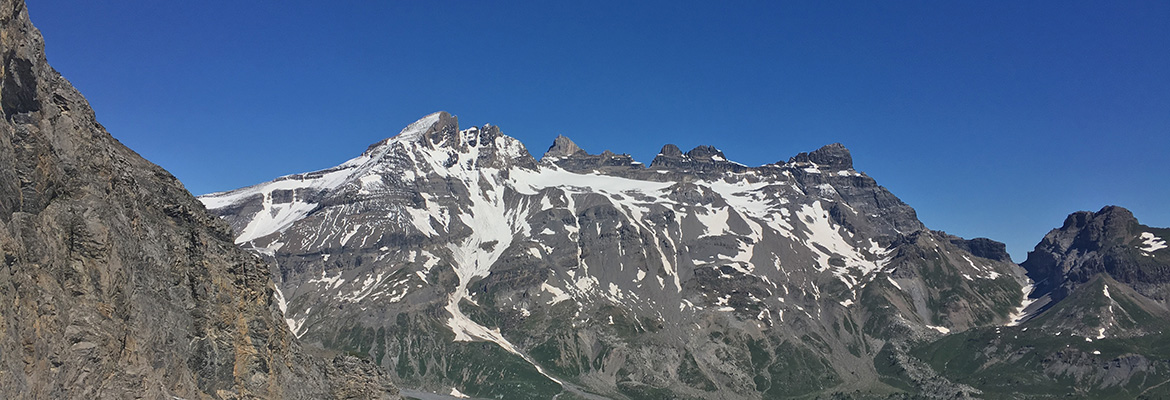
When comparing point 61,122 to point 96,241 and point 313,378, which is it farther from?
point 313,378

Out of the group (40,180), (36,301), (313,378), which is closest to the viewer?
(36,301)

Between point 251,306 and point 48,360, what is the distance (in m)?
38.8

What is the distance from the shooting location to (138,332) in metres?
69.8

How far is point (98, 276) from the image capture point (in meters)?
64.3

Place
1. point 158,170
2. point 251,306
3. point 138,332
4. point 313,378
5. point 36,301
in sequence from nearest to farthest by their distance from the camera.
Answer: point 36,301
point 138,332
point 251,306
point 158,170
point 313,378

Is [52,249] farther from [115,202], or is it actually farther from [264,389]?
[264,389]

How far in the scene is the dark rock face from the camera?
56.0 metres

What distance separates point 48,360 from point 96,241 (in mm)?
10538

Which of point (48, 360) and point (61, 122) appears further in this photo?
point (61, 122)

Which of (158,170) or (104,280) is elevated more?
(158,170)

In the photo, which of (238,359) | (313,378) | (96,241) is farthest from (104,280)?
(313,378)

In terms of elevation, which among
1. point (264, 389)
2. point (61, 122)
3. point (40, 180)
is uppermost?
point (61, 122)

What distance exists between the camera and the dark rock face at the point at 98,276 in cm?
5600

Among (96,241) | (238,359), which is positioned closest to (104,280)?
(96,241)
